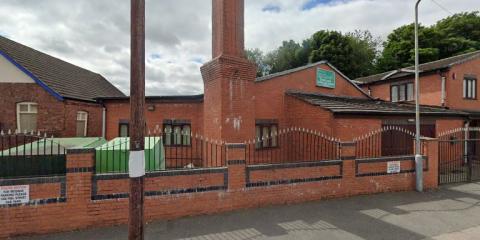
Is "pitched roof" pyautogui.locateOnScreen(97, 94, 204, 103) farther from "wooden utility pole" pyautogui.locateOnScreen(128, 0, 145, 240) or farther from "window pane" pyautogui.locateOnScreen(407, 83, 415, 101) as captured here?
"window pane" pyautogui.locateOnScreen(407, 83, 415, 101)

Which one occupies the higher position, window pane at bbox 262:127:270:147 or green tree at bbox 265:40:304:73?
green tree at bbox 265:40:304:73

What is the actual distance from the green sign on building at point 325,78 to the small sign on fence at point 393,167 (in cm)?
656

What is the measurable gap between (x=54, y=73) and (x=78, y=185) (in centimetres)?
1376

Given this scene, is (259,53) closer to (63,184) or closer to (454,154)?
(454,154)

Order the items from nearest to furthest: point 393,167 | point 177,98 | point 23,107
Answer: point 393,167 < point 177,98 < point 23,107

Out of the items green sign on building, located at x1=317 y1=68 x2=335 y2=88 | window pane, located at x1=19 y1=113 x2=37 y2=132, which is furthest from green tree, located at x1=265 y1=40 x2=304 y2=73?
window pane, located at x1=19 y1=113 x2=37 y2=132

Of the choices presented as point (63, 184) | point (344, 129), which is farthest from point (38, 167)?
point (344, 129)

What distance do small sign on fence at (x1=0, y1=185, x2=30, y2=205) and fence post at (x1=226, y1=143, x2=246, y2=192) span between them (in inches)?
150

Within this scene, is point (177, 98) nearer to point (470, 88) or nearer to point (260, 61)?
point (470, 88)

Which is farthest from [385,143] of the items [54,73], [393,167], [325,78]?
[54,73]

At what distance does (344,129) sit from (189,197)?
6.39 meters

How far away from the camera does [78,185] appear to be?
16.4 ft

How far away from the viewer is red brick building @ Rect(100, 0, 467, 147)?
808 cm

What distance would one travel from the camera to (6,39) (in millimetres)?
14750
